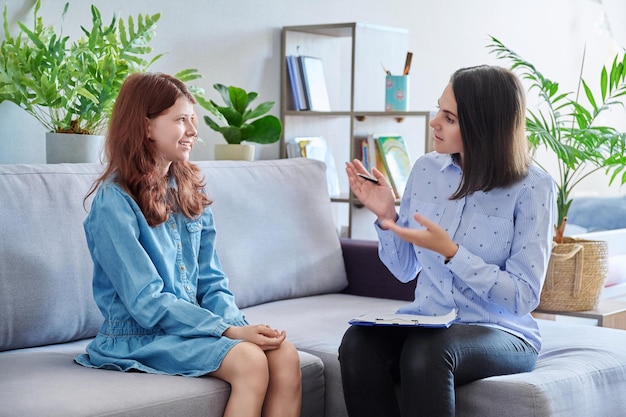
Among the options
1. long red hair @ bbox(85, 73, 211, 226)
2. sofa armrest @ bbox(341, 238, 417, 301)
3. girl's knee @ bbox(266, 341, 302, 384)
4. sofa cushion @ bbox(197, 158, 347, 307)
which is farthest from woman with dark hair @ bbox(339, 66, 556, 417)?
sofa armrest @ bbox(341, 238, 417, 301)

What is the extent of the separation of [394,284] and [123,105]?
1267mm

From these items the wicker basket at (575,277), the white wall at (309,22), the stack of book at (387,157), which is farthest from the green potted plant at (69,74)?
the wicker basket at (575,277)

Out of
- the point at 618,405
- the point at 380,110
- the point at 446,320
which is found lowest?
the point at 618,405

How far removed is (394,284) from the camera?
3229mm

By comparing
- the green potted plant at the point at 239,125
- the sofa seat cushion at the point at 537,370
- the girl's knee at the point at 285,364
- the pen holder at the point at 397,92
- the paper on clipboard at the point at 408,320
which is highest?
the pen holder at the point at 397,92

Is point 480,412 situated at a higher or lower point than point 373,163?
lower

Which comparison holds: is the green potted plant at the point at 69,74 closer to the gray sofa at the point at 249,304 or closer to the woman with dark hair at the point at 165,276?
the gray sofa at the point at 249,304

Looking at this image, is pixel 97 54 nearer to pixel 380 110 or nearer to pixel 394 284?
pixel 394 284

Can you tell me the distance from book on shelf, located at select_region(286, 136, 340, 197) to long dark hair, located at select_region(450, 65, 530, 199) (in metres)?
1.75

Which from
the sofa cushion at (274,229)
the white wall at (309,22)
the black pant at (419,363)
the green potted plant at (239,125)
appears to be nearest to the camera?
the black pant at (419,363)

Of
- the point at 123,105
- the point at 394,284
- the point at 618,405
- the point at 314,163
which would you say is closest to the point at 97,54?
the point at 123,105

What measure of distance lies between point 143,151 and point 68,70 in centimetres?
60

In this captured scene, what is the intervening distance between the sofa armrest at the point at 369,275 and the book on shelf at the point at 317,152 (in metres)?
0.66

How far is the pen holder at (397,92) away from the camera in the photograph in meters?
3.82
